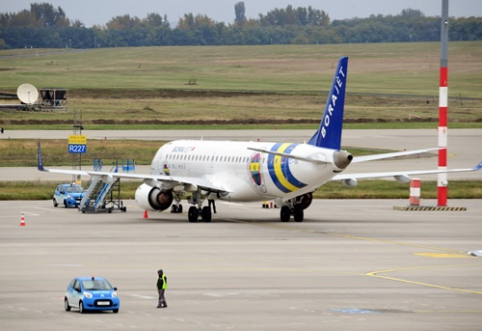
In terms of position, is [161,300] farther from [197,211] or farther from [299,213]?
[299,213]

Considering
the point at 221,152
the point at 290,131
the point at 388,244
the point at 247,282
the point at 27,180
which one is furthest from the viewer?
the point at 290,131

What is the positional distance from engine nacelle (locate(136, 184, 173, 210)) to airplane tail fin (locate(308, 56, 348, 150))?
1078cm

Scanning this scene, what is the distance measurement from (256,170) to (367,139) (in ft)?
209

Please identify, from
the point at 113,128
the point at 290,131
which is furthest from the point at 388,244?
the point at 113,128

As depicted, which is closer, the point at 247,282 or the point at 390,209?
the point at 247,282

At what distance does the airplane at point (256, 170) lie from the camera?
5469 centimetres

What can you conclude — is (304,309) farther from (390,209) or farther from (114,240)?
(390,209)

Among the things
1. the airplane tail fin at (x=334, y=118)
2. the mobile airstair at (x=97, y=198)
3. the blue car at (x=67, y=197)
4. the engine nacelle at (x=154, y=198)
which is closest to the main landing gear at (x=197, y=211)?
the engine nacelle at (x=154, y=198)

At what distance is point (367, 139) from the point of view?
398 ft

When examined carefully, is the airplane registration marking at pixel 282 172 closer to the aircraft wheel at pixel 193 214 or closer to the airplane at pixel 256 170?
the airplane at pixel 256 170

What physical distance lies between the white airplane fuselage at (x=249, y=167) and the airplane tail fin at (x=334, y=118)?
1.42ft

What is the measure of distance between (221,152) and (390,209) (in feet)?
41.6

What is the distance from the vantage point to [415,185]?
68562mm

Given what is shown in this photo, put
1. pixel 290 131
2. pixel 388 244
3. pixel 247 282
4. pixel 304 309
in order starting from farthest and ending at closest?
pixel 290 131
pixel 388 244
pixel 247 282
pixel 304 309
